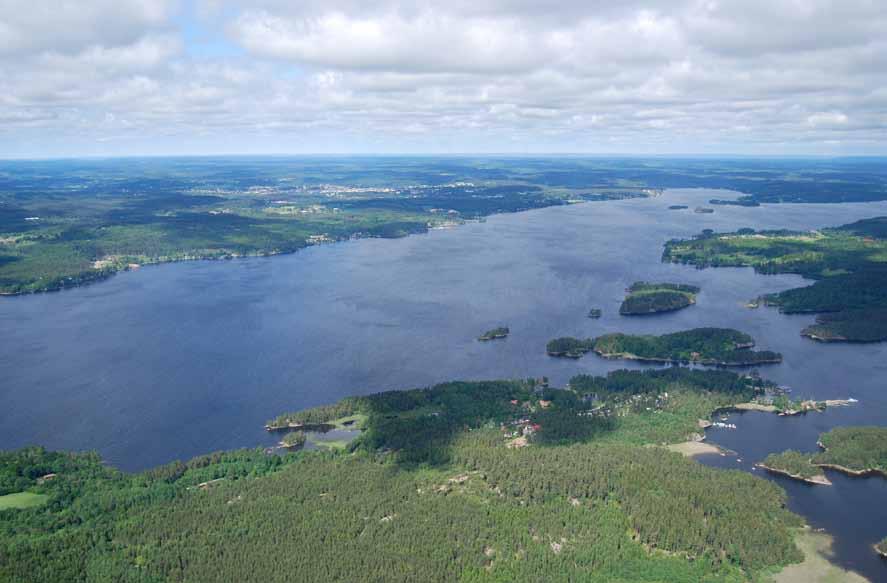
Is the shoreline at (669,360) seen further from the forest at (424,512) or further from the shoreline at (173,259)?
the shoreline at (173,259)

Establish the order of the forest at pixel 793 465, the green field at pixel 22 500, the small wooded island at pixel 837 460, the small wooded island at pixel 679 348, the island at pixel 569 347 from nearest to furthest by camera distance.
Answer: the green field at pixel 22 500 → the forest at pixel 793 465 → the small wooded island at pixel 837 460 → the small wooded island at pixel 679 348 → the island at pixel 569 347

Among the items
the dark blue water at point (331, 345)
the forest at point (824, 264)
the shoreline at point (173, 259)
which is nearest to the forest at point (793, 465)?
the dark blue water at point (331, 345)

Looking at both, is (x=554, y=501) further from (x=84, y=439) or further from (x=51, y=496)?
(x=84, y=439)

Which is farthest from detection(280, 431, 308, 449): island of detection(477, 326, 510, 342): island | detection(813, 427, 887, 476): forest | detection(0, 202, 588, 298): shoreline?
detection(0, 202, 588, 298): shoreline

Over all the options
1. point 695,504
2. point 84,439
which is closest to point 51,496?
point 84,439

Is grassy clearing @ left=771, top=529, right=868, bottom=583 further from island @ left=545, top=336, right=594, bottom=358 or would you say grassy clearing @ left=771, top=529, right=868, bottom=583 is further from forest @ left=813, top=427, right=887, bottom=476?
island @ left=545, top=336, right=594, bottom=358

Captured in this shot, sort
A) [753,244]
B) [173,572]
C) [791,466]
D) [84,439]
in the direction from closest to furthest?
[173,572] → [791,466] → [84,439] → [753,244]
